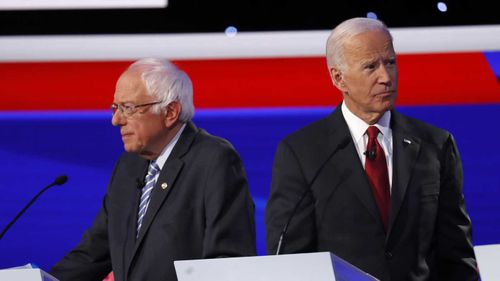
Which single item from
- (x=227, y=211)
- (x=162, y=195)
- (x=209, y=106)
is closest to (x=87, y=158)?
(x=209, y=106)

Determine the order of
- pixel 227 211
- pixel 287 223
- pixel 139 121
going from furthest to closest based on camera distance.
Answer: pixel 139 121 < pixel 227 211 < pixel 287 223

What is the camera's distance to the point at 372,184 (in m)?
3.38

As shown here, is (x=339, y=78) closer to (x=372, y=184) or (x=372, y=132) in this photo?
(x=372, y=132)

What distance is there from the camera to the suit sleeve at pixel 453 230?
3.31m

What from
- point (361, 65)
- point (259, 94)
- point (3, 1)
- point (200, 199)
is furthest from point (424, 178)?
point (3, 1)

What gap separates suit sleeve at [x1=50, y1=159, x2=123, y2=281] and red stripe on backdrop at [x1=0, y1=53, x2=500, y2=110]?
3.69ft

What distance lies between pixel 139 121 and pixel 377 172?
2.95ft

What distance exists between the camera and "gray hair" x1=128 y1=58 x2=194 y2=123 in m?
3.70

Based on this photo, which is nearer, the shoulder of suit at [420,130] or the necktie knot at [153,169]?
the shoulder of suit at [420,130]

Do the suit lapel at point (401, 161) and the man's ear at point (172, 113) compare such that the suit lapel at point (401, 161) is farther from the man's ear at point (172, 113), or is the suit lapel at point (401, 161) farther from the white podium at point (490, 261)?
the white podium at point (490, 261)

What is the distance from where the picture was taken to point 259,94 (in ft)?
15.7

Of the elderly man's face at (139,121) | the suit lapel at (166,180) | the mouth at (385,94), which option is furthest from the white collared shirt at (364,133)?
the elderly man's face at (139,121)

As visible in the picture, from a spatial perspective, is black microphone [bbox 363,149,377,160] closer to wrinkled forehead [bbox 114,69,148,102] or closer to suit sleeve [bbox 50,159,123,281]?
wrinkled forehead [bbox 114,69,148,102]

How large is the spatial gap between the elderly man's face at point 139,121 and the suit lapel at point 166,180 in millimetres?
90
